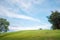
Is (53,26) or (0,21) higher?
(0,21)

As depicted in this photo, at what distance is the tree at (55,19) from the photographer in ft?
136

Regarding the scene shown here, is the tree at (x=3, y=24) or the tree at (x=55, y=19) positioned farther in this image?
the tree at (x=3, y=24)

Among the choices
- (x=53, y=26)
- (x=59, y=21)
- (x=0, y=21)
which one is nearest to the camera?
(x=59, y=21)

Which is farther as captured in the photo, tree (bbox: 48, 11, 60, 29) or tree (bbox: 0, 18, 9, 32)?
tree (bbox: 0, 18, 9, 32)

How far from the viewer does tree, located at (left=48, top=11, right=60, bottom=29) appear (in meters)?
41.3

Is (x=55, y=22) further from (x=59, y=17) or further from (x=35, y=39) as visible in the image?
(x=35, y=39)

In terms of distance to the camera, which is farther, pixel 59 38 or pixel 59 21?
pixel 59 21

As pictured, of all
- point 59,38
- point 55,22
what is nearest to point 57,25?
point 55,22

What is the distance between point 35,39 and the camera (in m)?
21.4

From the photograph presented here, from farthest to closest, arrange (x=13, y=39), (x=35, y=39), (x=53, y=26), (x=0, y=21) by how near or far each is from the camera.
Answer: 1. (x=0, y=21)
2. (x=53, y=26)
3. (x=13, y=39)
4. (x=35, y=39)

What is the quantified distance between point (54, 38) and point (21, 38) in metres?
5.20

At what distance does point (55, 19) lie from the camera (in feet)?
140

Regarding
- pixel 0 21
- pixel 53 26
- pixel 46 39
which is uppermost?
pixel 0 21

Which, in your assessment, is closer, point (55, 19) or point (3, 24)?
point (55, 19)
